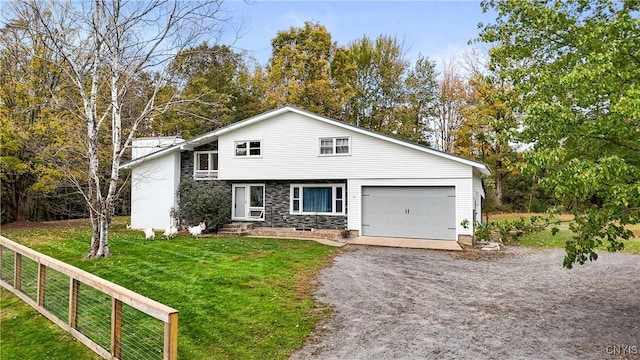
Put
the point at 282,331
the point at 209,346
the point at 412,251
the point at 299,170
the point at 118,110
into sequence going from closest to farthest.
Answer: the point at 209,346, the point at 282,331, the point at 118,110, the point at 412,251, the point at 299,170

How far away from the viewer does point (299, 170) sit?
641 inches

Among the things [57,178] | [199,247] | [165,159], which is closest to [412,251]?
[199,247]

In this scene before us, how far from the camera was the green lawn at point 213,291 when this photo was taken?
5.22 metres

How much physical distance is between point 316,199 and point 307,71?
13797mm

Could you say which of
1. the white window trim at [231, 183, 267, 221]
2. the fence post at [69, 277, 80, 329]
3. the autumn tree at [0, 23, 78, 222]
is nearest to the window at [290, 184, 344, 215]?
the white window trim at [231, 183, 267, 221]

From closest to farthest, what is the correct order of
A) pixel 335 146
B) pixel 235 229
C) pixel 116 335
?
pixel 116 335 < pixel 335 146 < pixel 235 229

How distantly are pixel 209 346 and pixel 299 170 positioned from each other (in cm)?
1148

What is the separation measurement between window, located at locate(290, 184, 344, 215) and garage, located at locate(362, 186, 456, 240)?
1268mm

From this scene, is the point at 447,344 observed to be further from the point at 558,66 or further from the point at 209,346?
the point at 558,66

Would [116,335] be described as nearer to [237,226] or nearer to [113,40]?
[113,40]

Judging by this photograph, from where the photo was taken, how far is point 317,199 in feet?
54.9

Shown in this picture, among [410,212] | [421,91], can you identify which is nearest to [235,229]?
[410,212]

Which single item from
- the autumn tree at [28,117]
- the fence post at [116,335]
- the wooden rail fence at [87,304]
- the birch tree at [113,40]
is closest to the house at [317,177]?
the autumn tree at [28,117]

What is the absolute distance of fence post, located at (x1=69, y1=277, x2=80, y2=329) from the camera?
204 inches
